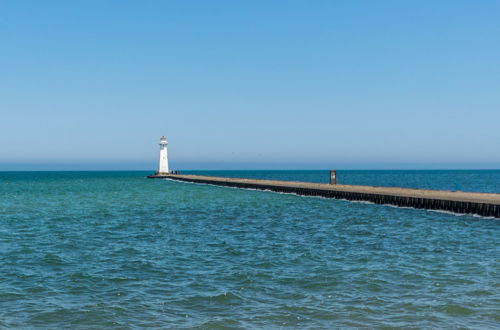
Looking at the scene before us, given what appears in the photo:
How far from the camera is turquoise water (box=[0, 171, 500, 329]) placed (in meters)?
10.7

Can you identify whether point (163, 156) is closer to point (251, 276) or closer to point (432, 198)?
point (432, 198)

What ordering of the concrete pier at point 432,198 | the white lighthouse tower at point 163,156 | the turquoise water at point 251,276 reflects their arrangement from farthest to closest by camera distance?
the white lighthouse tower at point 163,156 → the concrete pier at point 432,198 → the turquoise water at point 251,276

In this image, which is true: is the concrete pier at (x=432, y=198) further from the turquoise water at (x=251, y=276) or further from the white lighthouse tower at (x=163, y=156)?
the white lighthouse tower at (x=163, y=156)

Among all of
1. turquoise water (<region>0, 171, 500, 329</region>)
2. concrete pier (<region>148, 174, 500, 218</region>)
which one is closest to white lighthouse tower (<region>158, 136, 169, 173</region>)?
concrete pier (<region>148, 174, 500, 218</region>)

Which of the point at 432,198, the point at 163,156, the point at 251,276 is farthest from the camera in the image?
the point at 163,156

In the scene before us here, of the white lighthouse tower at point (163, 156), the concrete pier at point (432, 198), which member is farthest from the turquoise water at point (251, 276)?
the white lighthouse tower at point (163, 156)

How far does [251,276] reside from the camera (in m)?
14.6

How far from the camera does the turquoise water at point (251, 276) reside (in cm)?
1070

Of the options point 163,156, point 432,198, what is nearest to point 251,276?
point 432,198

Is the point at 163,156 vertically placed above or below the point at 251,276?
above

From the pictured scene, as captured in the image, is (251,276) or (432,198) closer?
(251,276)

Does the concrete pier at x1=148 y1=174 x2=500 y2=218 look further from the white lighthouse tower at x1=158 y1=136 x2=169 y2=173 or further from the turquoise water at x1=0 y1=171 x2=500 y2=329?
the white lighthouse tower at x1=158 y1=136 x2=169 y2=173

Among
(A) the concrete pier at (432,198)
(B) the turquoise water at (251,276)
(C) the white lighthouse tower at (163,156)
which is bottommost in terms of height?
A: (B) the turquoise water at (251,276)

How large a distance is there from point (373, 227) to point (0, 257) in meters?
18.1
